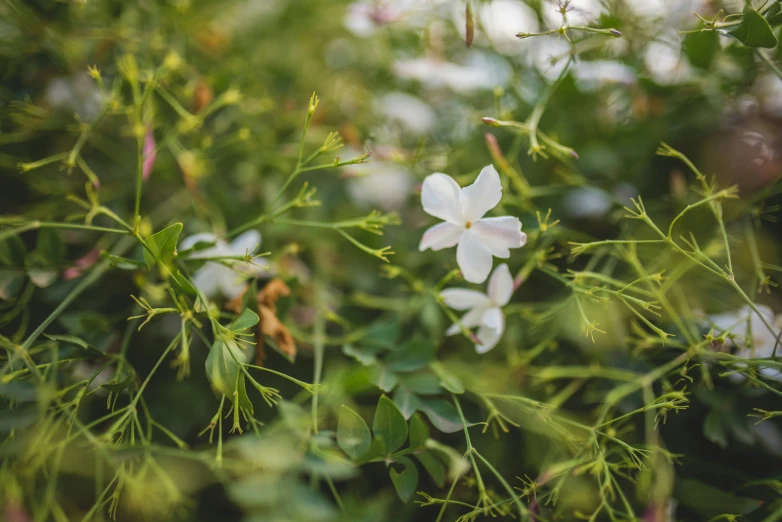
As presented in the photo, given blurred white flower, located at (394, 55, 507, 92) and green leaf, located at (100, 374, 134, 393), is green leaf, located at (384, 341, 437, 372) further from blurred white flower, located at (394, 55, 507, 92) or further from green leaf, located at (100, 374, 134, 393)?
blurred white flower, located at (394, 55, 507, 92)

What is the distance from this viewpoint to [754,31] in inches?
17.8

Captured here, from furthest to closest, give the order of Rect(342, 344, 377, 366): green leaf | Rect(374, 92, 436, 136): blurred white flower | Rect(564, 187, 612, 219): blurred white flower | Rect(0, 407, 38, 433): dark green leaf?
1. Rect(374, 92, 436, 136): blurred white flower
2. Rect(564, 187, 612, 219): blurred white flower
3. Rect(342, 344, 377, 366): green leaf
4. Rect(0, 407, 38, 433): dark green leaf

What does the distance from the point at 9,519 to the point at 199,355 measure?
0.27 meters

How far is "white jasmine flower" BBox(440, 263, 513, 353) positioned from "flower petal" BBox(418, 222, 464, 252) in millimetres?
54

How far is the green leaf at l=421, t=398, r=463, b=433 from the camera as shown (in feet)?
1.50

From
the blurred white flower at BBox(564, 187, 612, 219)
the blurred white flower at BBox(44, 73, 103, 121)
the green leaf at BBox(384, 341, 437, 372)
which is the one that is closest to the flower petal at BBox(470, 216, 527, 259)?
the green leaf at BBox(384, 341, 437, 372)

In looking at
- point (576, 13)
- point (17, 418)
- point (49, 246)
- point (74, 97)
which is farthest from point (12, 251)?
point (576, 13)

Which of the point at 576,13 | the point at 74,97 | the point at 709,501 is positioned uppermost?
the point at 576,13

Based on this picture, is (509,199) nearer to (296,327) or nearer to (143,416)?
(296,327)

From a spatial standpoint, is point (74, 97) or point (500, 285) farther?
point (74, 97)

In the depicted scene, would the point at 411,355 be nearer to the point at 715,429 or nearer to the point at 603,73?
the point at 715,429

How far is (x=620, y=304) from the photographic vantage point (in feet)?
2.04

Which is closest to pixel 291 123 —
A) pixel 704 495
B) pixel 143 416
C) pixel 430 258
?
pixel 430 258

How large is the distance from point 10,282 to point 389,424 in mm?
399
